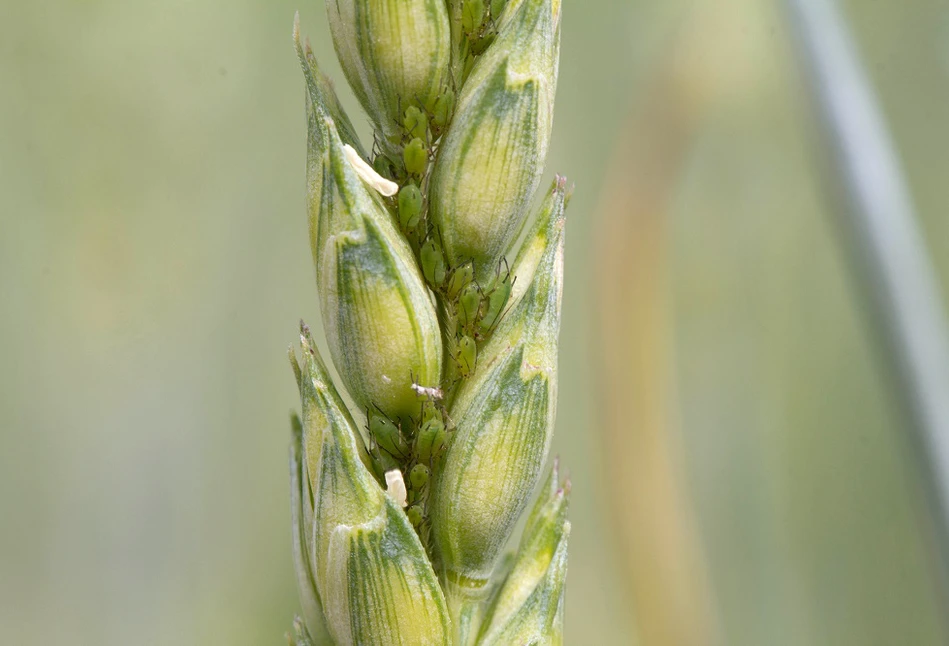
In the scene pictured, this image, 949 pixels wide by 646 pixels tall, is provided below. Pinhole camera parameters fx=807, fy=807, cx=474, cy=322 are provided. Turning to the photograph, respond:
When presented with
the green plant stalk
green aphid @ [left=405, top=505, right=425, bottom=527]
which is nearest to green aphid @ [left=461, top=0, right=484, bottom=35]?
the green plant stalk

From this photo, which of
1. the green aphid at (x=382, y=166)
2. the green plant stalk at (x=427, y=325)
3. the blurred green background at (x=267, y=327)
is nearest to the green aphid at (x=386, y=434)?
the green plant stalk at (x=427, y=325)

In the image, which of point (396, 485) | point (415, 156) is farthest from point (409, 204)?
point (396, 485)

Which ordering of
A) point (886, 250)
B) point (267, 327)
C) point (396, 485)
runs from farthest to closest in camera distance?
point (267, 327) < point (886, 250) < point (396, 485)

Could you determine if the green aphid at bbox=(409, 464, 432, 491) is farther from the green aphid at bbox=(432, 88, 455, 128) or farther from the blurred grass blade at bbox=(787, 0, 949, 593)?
the blurred grass blade at bbox=(787, 0, 949, 593)

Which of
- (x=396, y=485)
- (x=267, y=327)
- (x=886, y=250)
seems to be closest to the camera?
(x=396, y=485)

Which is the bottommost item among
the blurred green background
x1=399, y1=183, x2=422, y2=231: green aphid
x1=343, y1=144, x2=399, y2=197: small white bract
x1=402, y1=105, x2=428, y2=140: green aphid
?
the blurred green background

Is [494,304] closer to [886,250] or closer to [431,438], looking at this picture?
[431,438]

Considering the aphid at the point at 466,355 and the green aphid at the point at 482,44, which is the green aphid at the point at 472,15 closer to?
the green aphid at the point at 482,44
